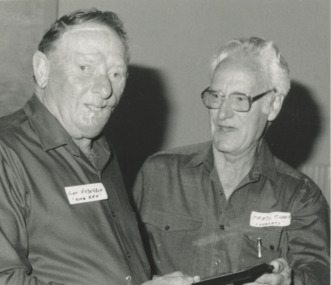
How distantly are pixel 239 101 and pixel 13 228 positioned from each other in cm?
119

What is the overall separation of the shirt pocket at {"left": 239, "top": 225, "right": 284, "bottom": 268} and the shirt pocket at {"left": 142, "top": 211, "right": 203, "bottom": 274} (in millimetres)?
200

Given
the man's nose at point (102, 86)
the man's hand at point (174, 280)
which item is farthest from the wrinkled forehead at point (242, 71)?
the man's hand at point (174, 280)

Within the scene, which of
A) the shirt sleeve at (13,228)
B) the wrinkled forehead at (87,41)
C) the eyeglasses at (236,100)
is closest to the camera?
the shirt sleeve at (13,228)

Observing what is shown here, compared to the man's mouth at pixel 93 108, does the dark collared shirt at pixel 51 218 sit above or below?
below

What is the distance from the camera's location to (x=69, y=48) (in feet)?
5.23

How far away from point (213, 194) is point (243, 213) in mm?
150

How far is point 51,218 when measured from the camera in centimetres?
144

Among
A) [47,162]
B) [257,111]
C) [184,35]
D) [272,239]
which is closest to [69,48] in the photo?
[47,162]

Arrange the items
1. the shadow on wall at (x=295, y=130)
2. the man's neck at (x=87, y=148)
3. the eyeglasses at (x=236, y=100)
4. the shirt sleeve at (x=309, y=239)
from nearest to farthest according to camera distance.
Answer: the man's neck at (x=87, y=148) → the shirt sleeve at (x=309, y=239) → the eyeglasses at (x=236, y=100) → the shadow on wall at (x=295, y=130)

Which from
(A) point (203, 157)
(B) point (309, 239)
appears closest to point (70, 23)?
(A) point (203, 157)

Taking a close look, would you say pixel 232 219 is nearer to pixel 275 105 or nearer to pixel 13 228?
pixel 275 105

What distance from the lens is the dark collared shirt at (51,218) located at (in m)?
1.35

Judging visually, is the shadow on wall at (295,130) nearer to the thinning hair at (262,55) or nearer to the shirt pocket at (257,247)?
the thinning hair at (262,55)

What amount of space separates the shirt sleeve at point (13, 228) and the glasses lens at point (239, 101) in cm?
107
